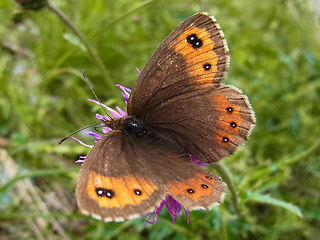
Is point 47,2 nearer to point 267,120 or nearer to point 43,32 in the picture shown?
point 43,32

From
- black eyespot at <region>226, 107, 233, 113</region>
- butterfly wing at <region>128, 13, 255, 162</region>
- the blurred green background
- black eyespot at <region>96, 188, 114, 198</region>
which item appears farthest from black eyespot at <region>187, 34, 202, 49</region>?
black eyespot at <region>96, 188, 114, 198</region>

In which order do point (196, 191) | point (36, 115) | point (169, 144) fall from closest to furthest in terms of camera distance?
point (196, 191)
point (169, 144)
point (36, 115)

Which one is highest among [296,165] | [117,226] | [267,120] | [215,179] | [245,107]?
[245,107]

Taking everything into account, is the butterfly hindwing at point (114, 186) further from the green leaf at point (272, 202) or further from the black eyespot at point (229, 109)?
the green leaf at point (272, 202)

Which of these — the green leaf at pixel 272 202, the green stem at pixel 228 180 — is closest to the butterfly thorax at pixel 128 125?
the green stem at pixel 228 180

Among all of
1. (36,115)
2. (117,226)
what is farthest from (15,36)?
(117,226)

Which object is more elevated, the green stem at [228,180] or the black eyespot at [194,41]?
the black eyespot at [194,41]

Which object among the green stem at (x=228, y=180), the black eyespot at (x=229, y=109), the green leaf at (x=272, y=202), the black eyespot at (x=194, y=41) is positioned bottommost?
the green leaf at (x=272, y=202)
